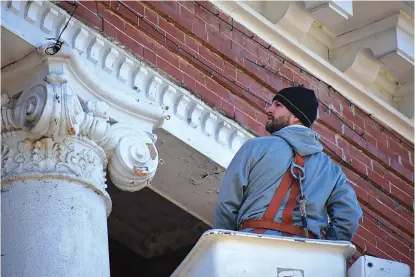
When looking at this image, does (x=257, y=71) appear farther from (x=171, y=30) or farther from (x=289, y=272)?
(x=289, y=272)

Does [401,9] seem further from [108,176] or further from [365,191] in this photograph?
[108,176]

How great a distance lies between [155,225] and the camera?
1170cm

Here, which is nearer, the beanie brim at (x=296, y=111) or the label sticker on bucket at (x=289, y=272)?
the label sticker on bucket at (x=289, y=272)

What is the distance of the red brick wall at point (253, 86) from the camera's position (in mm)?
10289

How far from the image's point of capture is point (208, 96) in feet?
34.6

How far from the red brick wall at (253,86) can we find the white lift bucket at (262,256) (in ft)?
7.91

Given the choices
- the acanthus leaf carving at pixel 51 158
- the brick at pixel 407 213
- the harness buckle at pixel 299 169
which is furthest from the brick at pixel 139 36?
the brick at pixel 407 213

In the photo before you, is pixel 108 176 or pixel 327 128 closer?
pixel 108 176

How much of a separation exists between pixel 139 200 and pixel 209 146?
49.9 inches

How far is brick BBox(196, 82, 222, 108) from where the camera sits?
34.4 ft

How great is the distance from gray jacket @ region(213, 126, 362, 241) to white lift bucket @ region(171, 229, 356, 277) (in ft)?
1.37

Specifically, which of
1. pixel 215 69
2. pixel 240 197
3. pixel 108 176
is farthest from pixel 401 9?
pixel 240 197

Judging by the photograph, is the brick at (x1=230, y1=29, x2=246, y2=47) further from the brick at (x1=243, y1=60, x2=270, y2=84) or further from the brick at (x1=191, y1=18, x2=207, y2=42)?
the brick at (x1=191, y1=18, x2=207, y2=42)

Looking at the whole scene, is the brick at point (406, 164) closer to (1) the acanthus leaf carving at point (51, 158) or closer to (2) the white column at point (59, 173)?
(2) the white column at point (59, 173)
